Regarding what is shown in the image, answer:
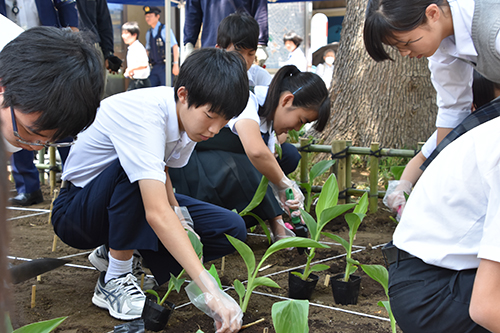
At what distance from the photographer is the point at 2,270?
266mm

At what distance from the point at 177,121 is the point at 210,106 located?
168mm

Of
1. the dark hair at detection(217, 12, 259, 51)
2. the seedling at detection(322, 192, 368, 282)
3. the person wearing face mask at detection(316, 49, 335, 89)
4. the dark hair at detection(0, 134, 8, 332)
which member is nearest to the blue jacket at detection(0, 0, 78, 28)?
the dark hair at detection(217, 12, 259, 51)

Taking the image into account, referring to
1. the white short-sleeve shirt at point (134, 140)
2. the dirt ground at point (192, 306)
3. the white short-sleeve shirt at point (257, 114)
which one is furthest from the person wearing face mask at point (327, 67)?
the white short-sleeve shirt at point (134, 140)

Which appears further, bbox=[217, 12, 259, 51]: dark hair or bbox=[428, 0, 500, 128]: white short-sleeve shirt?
bbox=[217, 12, 259, 51]: dark hair

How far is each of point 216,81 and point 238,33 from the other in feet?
3.30

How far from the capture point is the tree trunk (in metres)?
3.73

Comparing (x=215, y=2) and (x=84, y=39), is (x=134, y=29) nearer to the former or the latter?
(x=215, y=2)

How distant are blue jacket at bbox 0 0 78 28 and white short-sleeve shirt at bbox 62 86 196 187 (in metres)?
1.25

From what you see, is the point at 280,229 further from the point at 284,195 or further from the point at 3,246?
the point at 3,246

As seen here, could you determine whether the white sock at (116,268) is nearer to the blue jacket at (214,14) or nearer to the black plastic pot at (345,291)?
the black plastic pot at (345,291)

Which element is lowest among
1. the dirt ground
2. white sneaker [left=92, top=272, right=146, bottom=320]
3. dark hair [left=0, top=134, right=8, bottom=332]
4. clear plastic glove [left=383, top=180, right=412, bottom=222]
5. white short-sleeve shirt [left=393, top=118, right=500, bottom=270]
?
the dirt ground

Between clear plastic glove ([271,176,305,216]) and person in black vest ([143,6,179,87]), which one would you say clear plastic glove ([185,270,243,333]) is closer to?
clear plastic glove ([271,176,305,216])

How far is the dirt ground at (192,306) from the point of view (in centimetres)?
148

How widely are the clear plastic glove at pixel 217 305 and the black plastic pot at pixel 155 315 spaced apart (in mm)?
155
